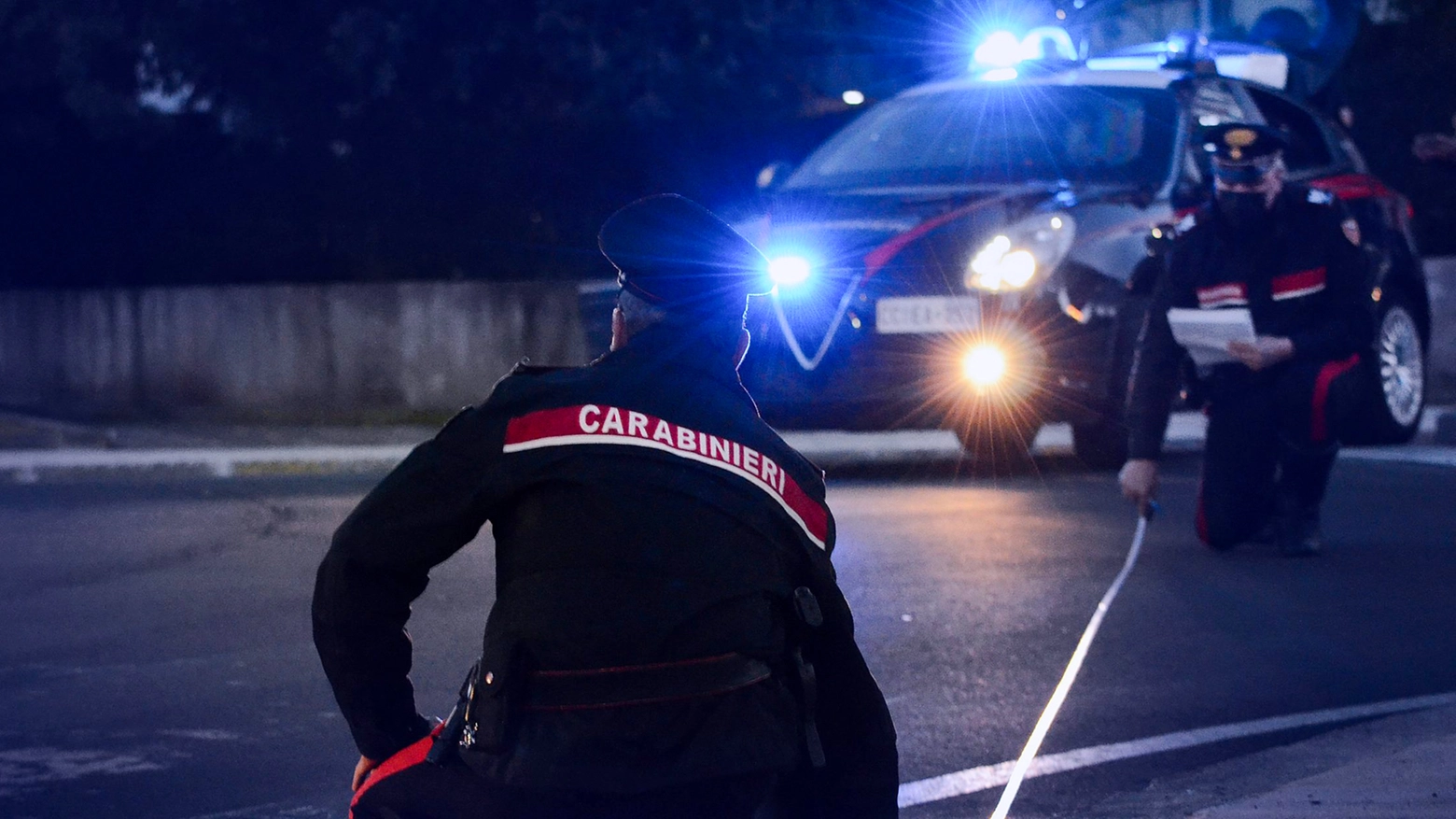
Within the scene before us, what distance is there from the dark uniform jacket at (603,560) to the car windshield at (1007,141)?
7500 mm

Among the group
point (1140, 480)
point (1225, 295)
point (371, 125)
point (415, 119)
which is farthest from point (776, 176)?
point (371, 125)

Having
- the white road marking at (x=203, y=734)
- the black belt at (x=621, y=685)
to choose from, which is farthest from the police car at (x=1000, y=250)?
the black belt at (x=621, y=685)

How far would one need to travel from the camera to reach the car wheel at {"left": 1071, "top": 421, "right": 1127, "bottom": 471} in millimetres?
10328

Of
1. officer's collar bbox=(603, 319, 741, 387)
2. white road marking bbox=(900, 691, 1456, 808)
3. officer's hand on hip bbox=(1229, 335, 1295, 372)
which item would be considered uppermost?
officer's collar bbox=(603, 319, 741, 387)

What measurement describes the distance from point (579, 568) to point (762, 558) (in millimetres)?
247

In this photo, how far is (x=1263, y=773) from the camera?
4.82 m

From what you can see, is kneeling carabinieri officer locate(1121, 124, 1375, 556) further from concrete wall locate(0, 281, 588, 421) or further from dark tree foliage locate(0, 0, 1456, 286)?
concrete wall locate(0, 281, 588, 421)

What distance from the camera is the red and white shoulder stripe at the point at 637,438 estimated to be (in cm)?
250

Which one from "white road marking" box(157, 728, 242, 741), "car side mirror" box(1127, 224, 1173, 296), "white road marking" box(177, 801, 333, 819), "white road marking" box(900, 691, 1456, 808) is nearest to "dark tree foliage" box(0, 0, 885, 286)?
"car side mirror" box(1127, 224, 1173, 296)

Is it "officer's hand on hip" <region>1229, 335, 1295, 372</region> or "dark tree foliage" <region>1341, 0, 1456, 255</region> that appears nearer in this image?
→ "officer's hand on hip" <region>1229, 335, 1295, 372</region>

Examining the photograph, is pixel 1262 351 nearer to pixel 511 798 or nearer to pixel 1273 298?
pixel 1273 298

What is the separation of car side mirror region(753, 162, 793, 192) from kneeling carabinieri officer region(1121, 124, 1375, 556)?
354 centimetres

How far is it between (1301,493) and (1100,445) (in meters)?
2.57

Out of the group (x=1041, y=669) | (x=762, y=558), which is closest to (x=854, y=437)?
(x=1041, y=669)
